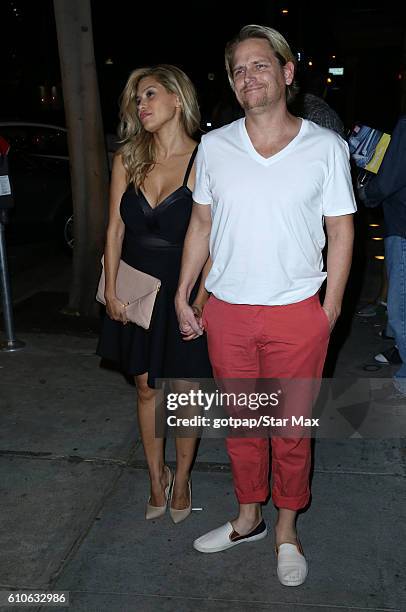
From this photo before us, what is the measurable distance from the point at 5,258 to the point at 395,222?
2902mm

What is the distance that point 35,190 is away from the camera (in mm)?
9617

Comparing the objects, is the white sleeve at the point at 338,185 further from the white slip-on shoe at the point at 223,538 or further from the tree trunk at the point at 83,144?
the tree trunk at the point at 83,144

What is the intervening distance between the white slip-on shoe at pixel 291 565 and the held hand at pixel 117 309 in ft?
3.75

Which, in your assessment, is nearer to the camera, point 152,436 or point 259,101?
point 259,101

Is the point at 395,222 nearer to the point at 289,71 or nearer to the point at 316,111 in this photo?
the point at 316,111

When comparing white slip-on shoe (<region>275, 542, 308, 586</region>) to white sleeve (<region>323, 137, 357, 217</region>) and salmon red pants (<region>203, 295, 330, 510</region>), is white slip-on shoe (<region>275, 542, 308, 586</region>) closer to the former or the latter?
salmon red pants (<region>203, 295, 330, 510</region>)

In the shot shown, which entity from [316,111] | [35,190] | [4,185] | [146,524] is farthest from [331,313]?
[35,190]

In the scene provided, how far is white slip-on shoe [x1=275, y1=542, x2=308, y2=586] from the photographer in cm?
312

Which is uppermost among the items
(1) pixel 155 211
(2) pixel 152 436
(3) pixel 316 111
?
(3) pixel 316 111

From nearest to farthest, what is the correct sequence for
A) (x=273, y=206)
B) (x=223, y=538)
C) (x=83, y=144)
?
(x=273, y=206) < (x=223, y=538) < (x=83, y=144)

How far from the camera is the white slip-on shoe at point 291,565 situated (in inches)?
123

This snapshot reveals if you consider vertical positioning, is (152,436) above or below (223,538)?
above

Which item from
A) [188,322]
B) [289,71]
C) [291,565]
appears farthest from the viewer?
[188,322]

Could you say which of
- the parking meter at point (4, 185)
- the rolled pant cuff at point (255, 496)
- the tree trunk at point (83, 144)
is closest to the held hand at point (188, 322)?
the rolled pant cuff at point (255, 496)
